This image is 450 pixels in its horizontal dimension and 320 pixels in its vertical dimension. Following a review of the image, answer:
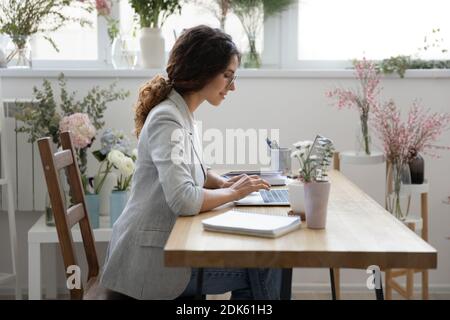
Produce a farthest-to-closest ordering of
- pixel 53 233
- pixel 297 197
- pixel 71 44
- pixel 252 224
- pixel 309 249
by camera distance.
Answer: pixel 71 44 → pixel 53 233 → pixel 297 197 → pixel 252 224 → pixel 309 249

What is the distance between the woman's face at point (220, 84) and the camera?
219cm

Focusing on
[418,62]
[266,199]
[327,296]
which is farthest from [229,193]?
[418,62]

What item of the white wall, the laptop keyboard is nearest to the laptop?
the laptop keyboard

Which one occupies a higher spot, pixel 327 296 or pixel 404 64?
pixel 404 64

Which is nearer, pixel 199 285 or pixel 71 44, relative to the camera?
pixel 199 285

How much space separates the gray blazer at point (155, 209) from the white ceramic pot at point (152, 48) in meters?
1.43

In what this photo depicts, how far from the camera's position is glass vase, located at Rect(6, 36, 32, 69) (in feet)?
11.4

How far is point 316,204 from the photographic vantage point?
68.8 inches

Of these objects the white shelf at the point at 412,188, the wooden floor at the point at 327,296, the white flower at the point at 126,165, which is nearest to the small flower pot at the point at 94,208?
the white flower at the point at 126,165

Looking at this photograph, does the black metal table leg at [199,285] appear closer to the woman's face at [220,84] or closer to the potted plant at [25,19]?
the woman's face at [220,84]

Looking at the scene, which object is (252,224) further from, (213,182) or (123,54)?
(123,54)

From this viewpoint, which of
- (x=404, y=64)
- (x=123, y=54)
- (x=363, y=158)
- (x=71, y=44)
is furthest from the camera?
(x=71, y=44)

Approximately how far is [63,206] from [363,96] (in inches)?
74.4

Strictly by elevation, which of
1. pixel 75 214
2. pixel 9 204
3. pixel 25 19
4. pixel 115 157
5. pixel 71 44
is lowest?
pixel 9 204
